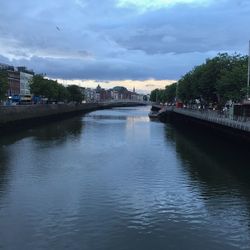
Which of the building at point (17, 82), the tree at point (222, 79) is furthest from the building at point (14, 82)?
the tree at point (222, 79)

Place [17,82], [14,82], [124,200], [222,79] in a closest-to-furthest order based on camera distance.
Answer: [124,200] < [222,79] < [14,82] < [17,82]

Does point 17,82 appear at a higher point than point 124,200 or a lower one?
higher

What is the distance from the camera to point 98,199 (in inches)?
1016

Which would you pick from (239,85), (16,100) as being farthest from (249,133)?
(16,100)

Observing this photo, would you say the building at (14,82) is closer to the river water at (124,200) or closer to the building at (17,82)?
the building at (17,82)

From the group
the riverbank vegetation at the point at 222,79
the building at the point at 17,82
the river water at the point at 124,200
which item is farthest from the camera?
the building at the point at 17,82

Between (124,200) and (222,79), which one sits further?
(222,79)

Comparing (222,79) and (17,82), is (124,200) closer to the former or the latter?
(222,79)

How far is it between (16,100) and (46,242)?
11666 cm

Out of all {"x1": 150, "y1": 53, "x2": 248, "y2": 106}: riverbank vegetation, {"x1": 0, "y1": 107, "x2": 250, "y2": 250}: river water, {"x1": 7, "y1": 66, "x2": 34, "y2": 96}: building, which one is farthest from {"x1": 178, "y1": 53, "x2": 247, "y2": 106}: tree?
{"x1": 7, "y1": 66, "x2": 34, "y2": 96}: building

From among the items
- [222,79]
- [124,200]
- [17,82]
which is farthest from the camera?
[17,82]

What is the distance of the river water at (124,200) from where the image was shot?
64.4 ft

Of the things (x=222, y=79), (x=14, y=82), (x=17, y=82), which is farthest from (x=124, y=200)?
(x=17, y=82)

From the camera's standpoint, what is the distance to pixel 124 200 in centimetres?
2561
